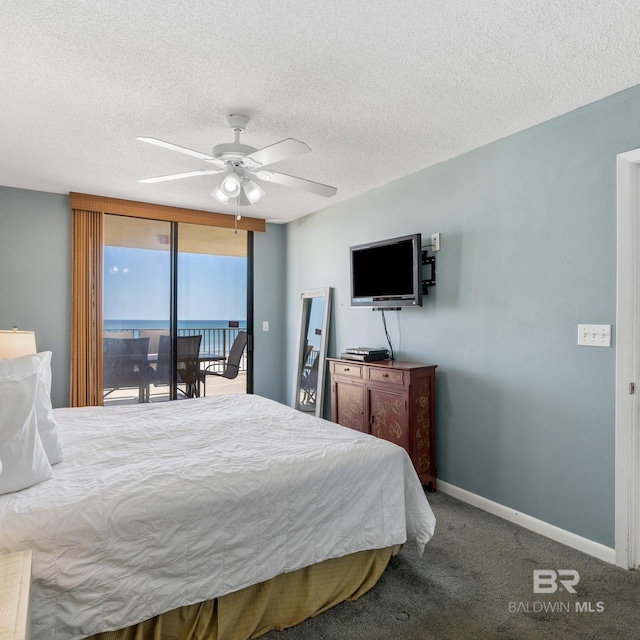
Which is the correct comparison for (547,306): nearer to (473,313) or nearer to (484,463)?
(473,313)

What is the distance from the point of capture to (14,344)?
298 centimetres

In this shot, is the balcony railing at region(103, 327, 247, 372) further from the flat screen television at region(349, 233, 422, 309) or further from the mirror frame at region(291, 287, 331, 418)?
the flat screen television at region(349, 233, 422, 309)

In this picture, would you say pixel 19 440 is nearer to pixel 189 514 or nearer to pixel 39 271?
pixel 189 514

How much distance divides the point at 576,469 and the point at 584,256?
3.92ft

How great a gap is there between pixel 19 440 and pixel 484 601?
2048mm

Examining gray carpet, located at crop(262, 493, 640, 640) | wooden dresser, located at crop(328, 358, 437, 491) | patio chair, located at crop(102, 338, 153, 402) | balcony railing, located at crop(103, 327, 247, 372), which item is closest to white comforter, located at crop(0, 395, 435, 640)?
gray carpet, located at crop(262, 493, 640, 640)

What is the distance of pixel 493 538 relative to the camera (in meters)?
2.53

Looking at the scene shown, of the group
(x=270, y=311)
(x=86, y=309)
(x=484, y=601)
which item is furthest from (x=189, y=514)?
(x=270, y=311)

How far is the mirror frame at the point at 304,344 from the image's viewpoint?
455 centimetres

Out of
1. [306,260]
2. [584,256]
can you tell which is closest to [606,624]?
[584,256]

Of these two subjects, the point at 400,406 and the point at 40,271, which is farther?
the point at 40,271

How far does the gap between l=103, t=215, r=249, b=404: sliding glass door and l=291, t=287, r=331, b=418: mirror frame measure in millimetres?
658

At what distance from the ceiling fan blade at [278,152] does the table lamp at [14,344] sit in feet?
A: 6.76

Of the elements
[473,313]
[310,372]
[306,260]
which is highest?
[306,260]
